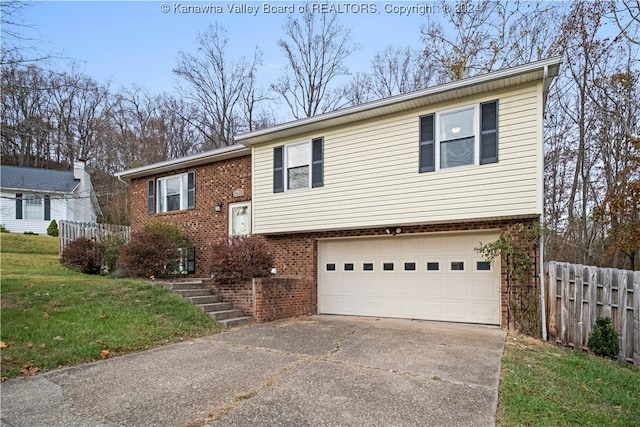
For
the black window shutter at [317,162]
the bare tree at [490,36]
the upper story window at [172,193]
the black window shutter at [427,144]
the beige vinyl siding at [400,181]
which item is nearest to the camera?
the beige vinyl siding at [400,181]

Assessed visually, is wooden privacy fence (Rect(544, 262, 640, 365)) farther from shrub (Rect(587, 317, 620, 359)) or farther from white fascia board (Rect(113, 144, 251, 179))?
white fascia board (Rect(113, 144, 251, 179))

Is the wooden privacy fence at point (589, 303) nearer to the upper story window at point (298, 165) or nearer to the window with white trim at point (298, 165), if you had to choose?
the upper story window at point (298, 165)

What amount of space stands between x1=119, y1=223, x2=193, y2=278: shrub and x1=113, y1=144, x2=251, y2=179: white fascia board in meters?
2.83

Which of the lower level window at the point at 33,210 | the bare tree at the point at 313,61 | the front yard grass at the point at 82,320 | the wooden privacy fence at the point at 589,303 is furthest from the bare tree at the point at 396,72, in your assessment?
the lower level window at the point at 33,210

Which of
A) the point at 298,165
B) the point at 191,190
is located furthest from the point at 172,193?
the point at 298,165

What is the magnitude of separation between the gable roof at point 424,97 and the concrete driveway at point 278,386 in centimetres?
482

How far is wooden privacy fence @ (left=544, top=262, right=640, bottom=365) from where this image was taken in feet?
20.4

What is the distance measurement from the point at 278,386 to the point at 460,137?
6.09 metres

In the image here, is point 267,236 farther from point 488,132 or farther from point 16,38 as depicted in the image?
point 16,38

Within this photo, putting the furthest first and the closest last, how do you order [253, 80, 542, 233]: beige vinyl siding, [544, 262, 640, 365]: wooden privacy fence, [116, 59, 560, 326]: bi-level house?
[116, 59, 560, 326]: bi-level house
[253, 80, 542, 233]: beige vinyl siding
[544, 262, 640, 365]: wooden privacy fence

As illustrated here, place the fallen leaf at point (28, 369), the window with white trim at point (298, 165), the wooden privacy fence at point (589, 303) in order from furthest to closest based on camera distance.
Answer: the window with white trim at point (298, 165)
the wooden privacy fence at point (589, 303)
the fallen leaf at point (28, 369)

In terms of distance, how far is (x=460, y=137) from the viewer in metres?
8.10

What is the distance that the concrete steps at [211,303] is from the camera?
8.55m

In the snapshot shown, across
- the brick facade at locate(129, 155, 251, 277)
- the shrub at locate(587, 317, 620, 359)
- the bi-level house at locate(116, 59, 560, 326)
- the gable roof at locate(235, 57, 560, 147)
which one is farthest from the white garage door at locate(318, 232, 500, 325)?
the brick facade at locate(129, 155, 251, 277)
